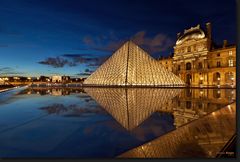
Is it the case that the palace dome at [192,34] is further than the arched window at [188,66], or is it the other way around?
the arched window at [188,66]

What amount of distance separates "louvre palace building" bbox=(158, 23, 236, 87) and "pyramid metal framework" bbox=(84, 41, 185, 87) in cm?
953

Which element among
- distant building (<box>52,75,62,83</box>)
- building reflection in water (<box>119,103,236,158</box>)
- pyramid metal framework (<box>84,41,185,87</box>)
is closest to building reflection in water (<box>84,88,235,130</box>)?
building reflection in water (<box>119,103,236,158</box>)

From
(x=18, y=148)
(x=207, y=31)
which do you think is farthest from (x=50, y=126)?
(x=207, y=31)

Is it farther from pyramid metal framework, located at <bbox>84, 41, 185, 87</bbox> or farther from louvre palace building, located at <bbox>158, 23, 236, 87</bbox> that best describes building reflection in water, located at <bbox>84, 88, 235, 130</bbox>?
louvre palace building, located at <bbox>158, 23, 236, 87</bbox>

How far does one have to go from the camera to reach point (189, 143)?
10.8 ft

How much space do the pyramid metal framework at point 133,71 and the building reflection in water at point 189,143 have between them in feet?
64.7

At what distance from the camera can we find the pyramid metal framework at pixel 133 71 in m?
24.0

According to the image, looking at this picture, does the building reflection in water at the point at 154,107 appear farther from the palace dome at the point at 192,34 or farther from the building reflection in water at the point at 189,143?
the palace dome at the point at 192,34

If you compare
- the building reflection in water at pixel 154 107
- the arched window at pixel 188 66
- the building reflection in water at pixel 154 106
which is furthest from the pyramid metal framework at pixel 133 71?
the building reflection in water at pixel 154 107

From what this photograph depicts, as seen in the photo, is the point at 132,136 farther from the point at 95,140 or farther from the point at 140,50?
the point at 140,50

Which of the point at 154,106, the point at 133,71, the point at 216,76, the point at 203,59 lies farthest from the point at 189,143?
the point at 203,59

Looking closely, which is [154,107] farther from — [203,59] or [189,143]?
[203,59]

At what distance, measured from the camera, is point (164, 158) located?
294 centimetres

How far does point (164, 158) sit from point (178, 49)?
39.1 m
